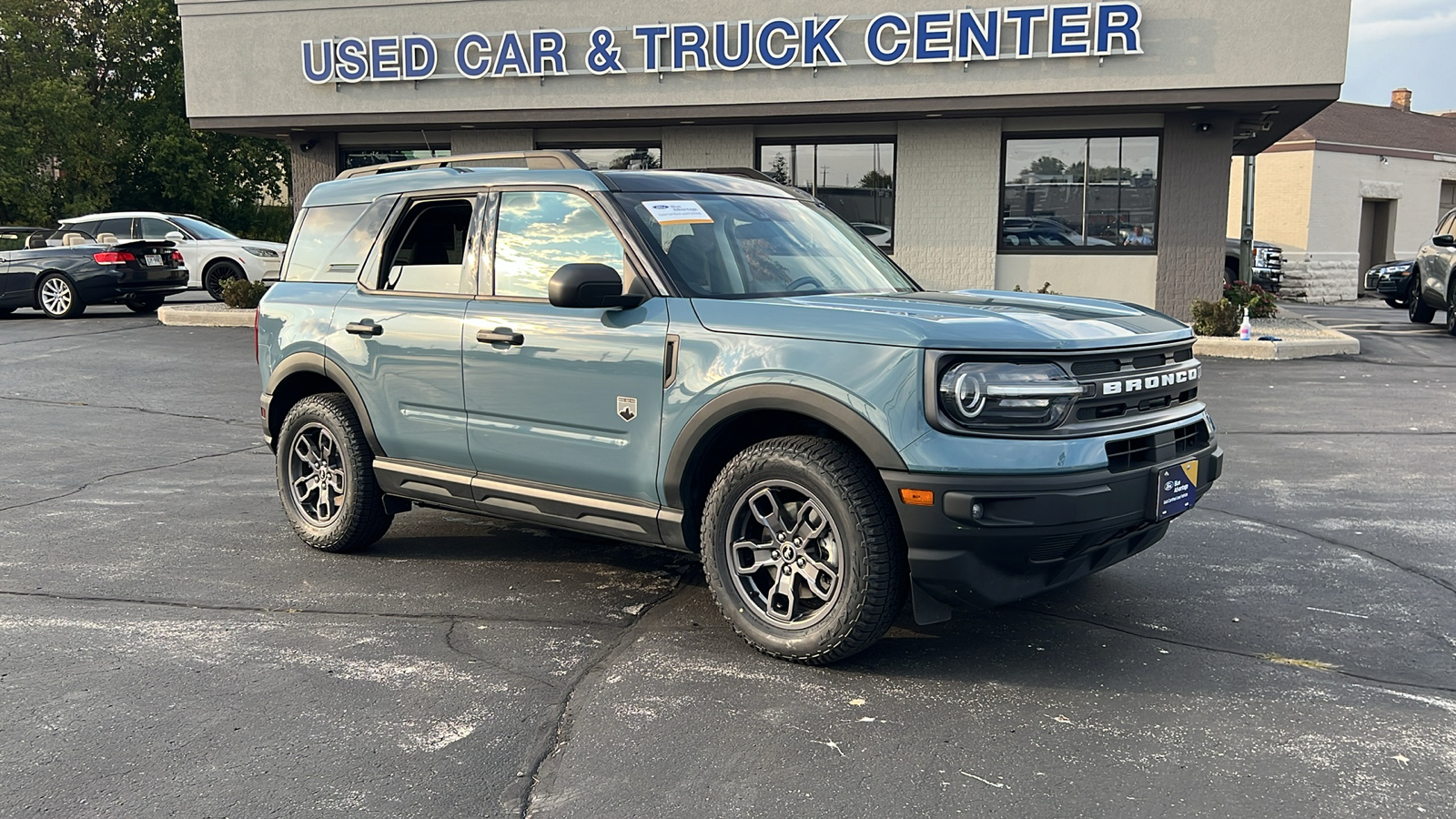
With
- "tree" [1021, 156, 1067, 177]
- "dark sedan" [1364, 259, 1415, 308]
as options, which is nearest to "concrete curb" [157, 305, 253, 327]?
"tree" [1021, 156, 1067, 177]

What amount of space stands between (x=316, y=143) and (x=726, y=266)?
57.3 ft

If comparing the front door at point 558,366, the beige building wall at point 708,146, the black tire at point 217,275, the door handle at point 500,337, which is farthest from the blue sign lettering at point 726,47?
the door handle at point 500,337

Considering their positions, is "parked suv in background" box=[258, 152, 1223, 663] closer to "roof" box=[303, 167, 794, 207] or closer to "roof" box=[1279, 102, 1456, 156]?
"roof" box=[303, 167, 794, 207]

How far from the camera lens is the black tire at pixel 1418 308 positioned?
64.6 ft

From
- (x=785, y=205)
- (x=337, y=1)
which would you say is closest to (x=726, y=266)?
(x=785, y=205)

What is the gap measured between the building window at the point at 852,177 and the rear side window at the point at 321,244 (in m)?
12.5

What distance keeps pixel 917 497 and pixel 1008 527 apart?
1.03 feet

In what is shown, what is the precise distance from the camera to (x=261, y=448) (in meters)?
9.02

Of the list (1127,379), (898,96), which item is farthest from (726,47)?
(1127,379)

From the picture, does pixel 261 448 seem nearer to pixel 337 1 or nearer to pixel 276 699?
pixel 276 699

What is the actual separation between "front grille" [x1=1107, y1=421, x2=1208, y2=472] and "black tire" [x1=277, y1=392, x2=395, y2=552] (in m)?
3.61

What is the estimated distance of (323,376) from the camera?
239 inches

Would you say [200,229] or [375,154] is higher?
[375,154]

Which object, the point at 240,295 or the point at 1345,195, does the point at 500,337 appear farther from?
the point at 1345,195
